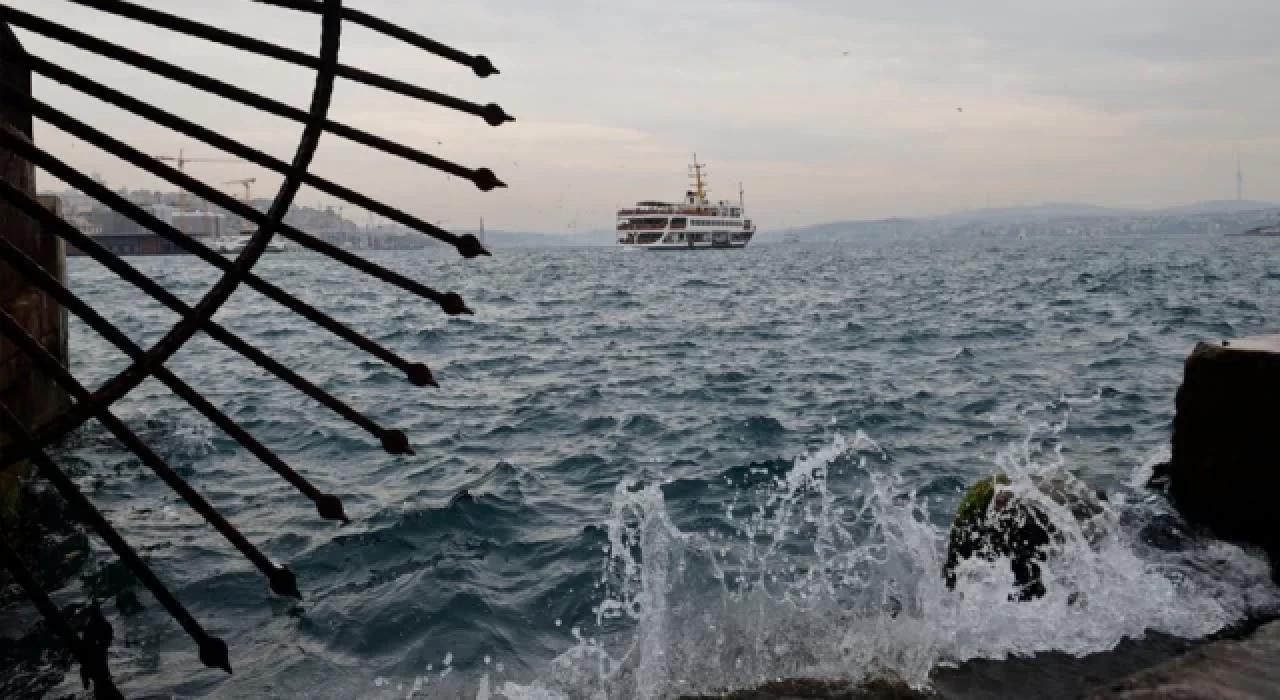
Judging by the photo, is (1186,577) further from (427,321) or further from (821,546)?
(427,321)

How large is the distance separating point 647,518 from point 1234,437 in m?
4.18

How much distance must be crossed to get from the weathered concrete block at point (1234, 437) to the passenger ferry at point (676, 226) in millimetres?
99320

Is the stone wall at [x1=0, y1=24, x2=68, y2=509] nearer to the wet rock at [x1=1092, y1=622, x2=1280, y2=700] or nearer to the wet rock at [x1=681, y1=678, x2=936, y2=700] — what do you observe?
the wet rock at [x1=681, y1=678, x2=936, y2=700]

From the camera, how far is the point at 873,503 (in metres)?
8.84

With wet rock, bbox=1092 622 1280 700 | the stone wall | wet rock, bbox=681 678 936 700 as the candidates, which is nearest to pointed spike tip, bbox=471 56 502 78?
wet rock, bbox=1092 622 1280 700

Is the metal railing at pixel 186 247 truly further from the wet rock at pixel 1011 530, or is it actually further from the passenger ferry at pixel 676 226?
the passenger ferry at pixel 676 226

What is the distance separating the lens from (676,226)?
349ft

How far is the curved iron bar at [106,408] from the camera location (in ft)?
6.18

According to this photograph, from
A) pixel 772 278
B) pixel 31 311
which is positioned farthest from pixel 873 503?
pixel 772 278

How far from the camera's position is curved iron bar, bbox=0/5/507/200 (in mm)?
1965

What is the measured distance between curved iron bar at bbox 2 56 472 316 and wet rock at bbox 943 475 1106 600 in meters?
5.18

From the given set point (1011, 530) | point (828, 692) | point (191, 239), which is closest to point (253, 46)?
point (191, 239)

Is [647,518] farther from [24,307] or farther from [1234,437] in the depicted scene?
[24,307]

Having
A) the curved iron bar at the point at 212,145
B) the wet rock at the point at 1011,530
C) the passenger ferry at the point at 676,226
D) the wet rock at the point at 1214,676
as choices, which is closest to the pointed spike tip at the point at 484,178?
the curved iron bar at the point at 212,145
